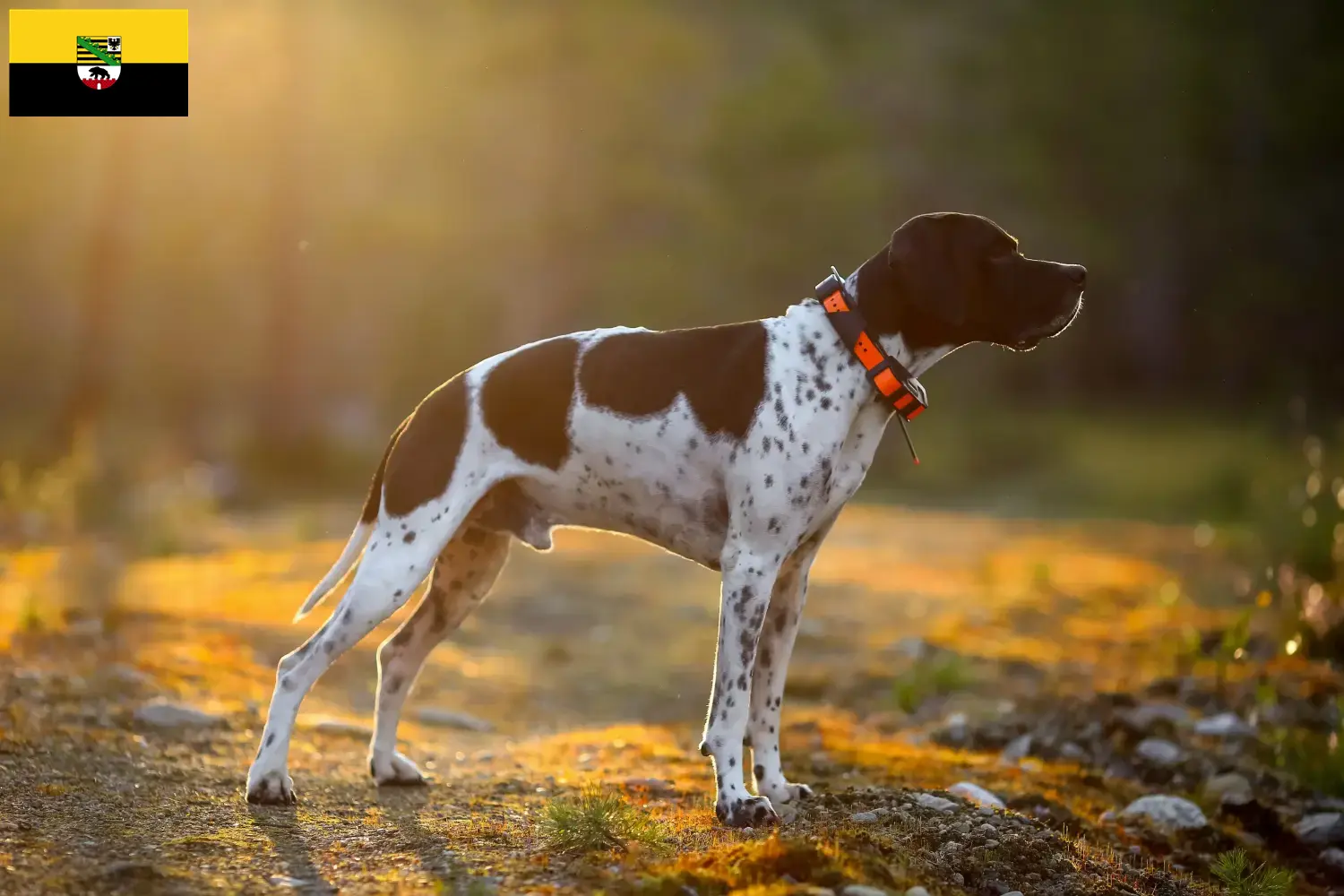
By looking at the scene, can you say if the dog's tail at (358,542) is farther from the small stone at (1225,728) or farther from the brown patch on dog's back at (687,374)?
the small stone at (1225,728)

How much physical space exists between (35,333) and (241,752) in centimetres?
1973

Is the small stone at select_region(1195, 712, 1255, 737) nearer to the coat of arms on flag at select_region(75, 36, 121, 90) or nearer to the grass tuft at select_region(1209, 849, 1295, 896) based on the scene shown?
the grass tuft at select_region(1209, 849, 1295, 896)

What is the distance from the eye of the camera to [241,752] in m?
5.77

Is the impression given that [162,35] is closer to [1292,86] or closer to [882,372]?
[882,372]

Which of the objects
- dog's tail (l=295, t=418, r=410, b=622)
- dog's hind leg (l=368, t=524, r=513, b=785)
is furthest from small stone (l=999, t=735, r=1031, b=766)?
dog's tail (l=295, t=418, r=410, b=622)

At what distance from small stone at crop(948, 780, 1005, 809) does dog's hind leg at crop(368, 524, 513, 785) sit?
2.04 meters

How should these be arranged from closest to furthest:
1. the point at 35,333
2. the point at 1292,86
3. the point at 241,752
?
1. the point at 241,752
2. the point at 35,333
3. the point at 1292,86

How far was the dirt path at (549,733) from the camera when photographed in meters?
3.98

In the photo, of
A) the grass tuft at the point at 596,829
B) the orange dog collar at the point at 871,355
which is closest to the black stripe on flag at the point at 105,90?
the orange dog collar at the point at 871,355

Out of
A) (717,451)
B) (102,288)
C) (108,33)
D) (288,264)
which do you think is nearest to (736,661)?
(717,451)

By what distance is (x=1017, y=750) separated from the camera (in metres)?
6.77

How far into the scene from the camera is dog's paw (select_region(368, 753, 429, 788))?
5.32m

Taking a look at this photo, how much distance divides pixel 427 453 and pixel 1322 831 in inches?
159

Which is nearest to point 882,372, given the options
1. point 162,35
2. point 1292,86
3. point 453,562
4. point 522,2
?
point 453,562
